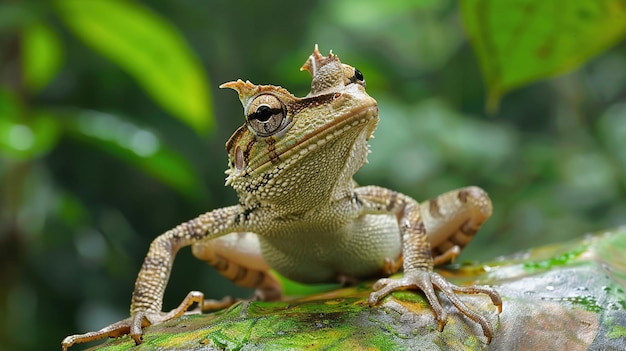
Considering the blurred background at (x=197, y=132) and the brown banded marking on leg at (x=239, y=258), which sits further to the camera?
the blurred background at (x=197, y=132)

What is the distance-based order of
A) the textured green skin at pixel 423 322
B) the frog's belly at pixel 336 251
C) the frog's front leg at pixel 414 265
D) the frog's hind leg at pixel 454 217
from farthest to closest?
Result: the frog's hind leg at pixel 454 217, the frog's belly at pixel 336 251, the frog's front leg at pixel 414 265, the textured green skin at pixel 423 322

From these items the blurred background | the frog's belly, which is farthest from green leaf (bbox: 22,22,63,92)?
the frog's belly

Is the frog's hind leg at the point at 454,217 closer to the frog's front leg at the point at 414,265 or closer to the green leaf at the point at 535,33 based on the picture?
the frog's front leg at the point at 414,265

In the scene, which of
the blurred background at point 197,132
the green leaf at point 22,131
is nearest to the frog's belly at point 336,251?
the blurred background at point 197,132

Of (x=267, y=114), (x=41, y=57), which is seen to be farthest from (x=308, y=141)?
(x=41, y=57)

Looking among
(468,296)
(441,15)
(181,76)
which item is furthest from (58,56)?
(468,296)

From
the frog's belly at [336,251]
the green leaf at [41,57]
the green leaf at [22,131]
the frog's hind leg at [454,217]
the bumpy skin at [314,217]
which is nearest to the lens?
the bumpy skin at [314,217]

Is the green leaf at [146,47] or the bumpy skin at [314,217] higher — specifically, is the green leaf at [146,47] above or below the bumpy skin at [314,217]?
above
